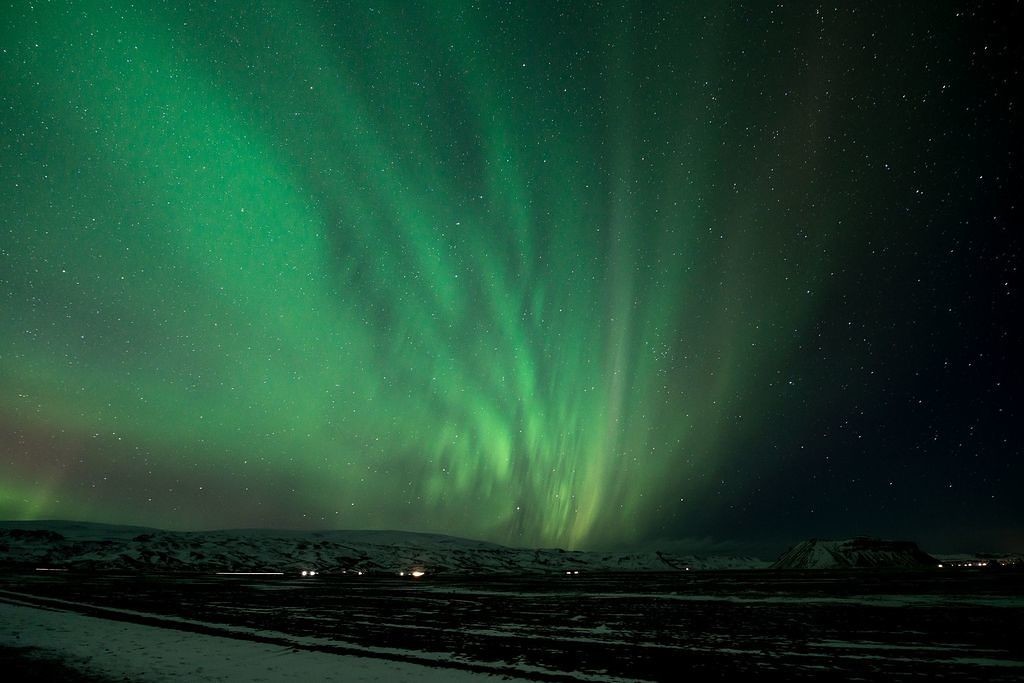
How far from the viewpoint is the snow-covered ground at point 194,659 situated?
731 inches

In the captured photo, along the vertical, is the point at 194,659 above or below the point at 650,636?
above

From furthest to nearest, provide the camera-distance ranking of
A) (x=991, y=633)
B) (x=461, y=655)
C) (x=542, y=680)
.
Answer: (x=991, y=633), (x=461, y=655), (x=542, y=680)

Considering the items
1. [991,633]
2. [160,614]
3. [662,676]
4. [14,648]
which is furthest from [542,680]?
[160,614]

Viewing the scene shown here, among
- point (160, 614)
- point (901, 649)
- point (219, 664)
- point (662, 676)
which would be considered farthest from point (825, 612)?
point (160, 614)

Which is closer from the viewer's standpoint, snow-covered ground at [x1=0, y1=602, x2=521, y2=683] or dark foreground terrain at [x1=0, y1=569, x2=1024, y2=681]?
snow-covered ground at [x1=0, y1=602, x2=521, y2=683]

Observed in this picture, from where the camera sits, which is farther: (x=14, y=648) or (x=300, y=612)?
(x=300, y=612)

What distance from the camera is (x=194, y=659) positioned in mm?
21578

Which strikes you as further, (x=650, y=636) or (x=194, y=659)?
(x=650, y=636)

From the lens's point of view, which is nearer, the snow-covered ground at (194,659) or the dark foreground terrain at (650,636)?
the snow-covered ground at (194,659)

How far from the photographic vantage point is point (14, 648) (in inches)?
936

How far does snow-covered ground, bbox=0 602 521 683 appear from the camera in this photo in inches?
731

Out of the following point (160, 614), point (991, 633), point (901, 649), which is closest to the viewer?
point (901, 649)

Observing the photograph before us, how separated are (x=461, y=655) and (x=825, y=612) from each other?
33125 mm

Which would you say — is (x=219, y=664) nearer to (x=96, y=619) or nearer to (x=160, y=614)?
(x=96, y=619)
